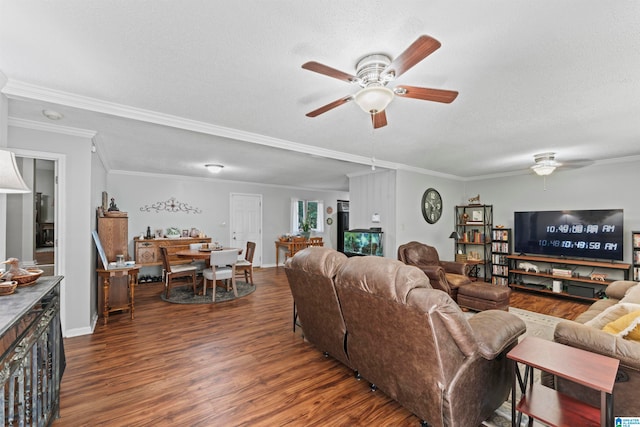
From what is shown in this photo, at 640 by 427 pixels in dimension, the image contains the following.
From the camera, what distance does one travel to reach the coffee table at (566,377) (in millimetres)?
1271

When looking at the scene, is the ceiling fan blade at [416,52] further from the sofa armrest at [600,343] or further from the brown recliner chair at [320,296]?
the sofa armrest at [600,343]

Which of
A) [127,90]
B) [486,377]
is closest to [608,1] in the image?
[486,377]

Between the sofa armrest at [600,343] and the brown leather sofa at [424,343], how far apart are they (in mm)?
263

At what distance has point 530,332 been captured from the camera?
3.45 metres

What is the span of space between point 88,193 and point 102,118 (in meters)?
0.93

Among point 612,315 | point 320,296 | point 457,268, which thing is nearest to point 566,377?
point 612,315

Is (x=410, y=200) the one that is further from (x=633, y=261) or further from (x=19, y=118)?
(x=19, y=118)

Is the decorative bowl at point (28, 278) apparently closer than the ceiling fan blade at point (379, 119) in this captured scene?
Yes

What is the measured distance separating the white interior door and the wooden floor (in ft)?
13.0

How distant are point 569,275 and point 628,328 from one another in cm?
418

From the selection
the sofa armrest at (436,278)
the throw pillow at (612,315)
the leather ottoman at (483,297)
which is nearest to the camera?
the throw pillow at (612,315)

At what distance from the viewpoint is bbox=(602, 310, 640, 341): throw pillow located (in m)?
1.66

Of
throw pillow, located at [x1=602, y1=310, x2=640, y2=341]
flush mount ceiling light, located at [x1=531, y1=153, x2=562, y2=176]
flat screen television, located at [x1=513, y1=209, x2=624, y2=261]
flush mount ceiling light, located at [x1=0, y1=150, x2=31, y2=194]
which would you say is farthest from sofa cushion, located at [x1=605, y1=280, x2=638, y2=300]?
flush mount ceiling light, located at [x1=0, y1=150, x2=31, y2=194]

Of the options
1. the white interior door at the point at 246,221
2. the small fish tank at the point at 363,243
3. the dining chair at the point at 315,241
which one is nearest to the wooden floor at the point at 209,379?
the small fish tank at the point at 363,243
